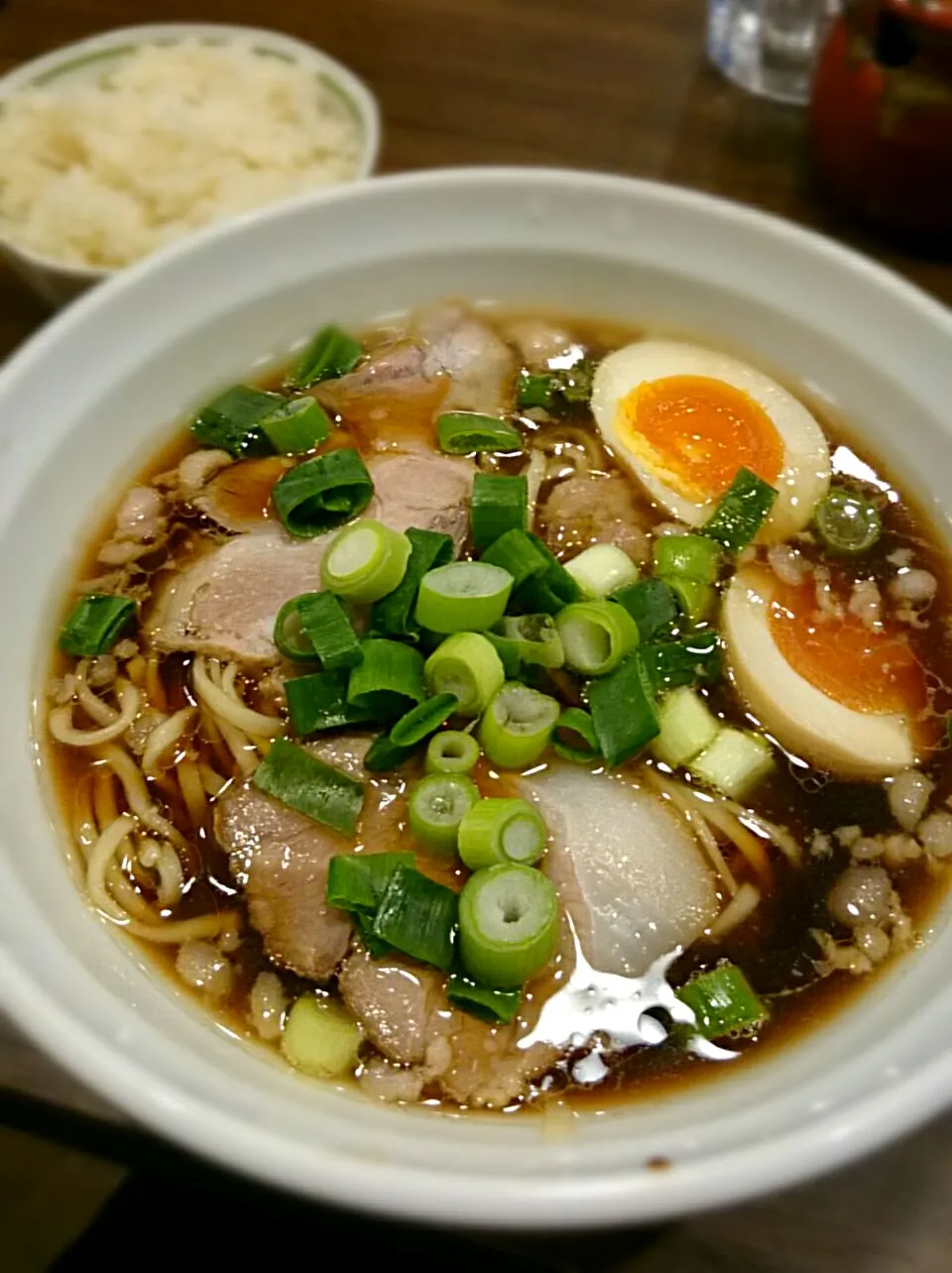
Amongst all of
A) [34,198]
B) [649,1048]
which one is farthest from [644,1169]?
[34,198]

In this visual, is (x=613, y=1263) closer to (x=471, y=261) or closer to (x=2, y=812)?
(x=2, y=812)

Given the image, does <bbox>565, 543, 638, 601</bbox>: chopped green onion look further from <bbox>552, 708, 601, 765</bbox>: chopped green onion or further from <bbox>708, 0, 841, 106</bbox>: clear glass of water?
<bbox>708, 0, 841, 106</bbox>: clear glass of water

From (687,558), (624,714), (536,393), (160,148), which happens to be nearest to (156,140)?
(160,148)

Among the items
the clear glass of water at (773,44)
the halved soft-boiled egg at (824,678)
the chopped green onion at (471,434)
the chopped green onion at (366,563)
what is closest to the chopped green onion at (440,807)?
the chopped green onion at (366,563)

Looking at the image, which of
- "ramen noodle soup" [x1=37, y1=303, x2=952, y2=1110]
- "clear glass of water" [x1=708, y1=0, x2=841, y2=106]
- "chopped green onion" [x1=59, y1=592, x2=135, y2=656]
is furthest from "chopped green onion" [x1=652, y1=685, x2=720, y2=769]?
"clear glass of water" [x1=708, y1=0, x2=841, y2=106]

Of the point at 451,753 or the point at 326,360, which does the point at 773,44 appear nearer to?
the point at 326,360

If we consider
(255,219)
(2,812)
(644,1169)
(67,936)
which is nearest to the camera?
(644,1169)
